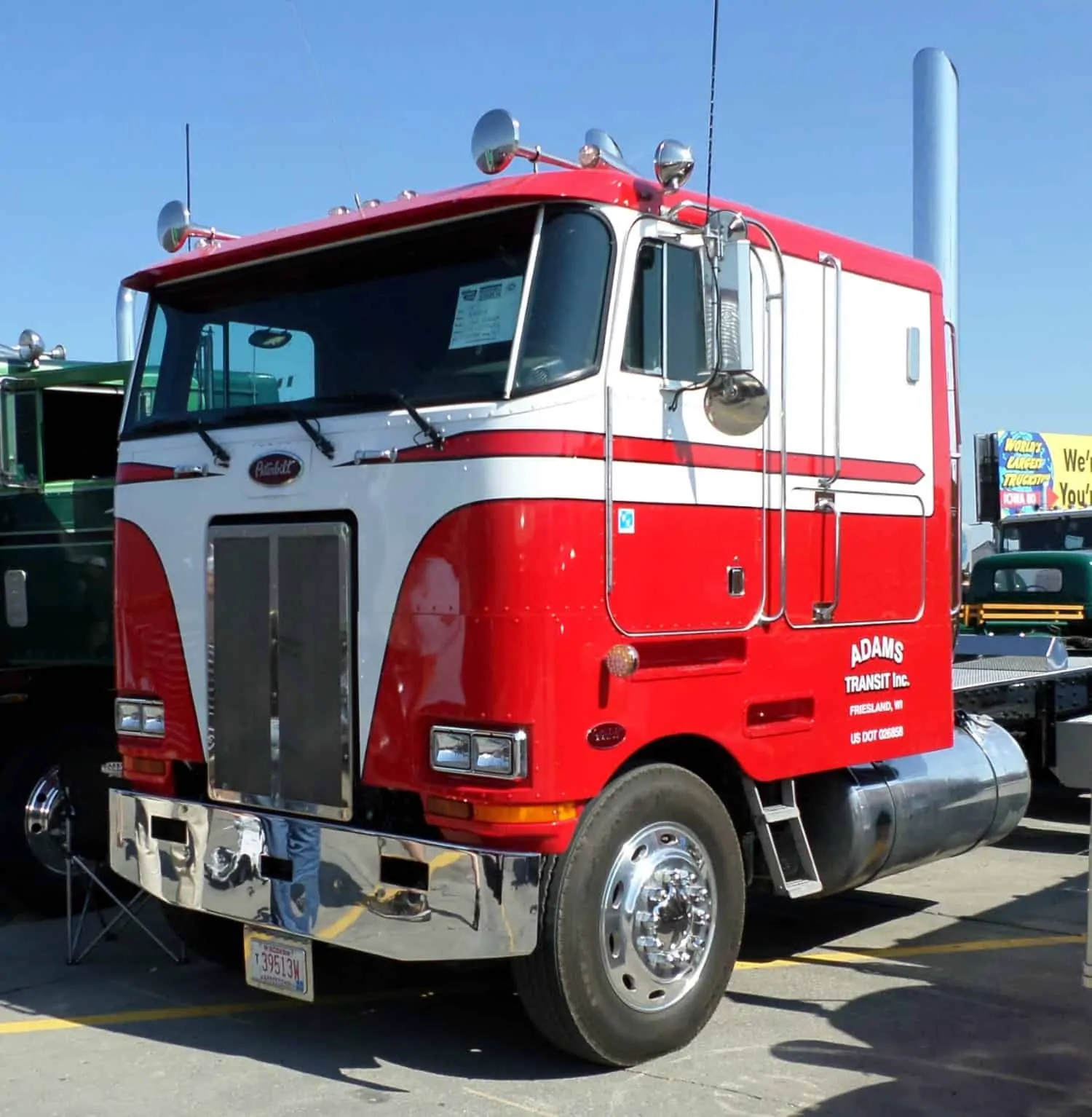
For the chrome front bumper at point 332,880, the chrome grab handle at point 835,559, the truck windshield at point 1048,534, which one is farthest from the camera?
the truck windshield at point 1048,534

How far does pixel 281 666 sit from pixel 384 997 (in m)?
1.62

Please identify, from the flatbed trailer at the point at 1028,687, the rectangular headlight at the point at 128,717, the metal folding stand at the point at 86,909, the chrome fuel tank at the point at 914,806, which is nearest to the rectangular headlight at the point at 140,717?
the rectangular headlight at the point at 128,717

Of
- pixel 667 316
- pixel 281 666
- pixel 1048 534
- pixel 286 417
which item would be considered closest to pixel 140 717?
pixel 281 666

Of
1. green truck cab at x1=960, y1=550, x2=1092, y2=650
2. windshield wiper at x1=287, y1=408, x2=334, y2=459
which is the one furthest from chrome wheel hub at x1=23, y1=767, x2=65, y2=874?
green truck cab at x1=960, y1=550, x2=1092, y2=650

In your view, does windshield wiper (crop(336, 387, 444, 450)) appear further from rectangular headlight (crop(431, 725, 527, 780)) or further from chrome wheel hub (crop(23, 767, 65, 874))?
chrome wheel hub (crop(23, 767, 65, 874))

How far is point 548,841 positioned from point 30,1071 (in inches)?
83.1

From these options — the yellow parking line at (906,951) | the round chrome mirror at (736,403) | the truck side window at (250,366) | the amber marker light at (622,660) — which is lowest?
the yellow parking line at (906,951)

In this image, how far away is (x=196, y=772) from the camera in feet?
18.7

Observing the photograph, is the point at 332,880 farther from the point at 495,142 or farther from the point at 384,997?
the point at 495,142

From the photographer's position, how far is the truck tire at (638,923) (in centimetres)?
469

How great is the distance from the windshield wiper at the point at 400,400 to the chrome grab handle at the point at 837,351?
1.92 metres

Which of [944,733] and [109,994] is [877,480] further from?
[109,994]

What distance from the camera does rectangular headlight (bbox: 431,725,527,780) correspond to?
457 centimetres

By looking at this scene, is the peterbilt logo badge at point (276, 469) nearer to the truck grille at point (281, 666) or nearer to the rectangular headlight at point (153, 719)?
the truck grille at point (281, 666)
